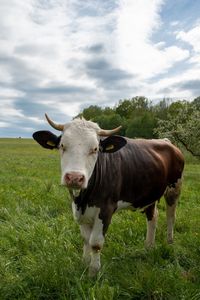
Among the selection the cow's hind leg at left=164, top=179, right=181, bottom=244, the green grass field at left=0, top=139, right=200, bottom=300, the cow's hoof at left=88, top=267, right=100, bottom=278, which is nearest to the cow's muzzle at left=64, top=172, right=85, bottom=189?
the green grass field at left=0, top=139, right=200, bottom=300

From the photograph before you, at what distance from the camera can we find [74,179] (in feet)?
14.1

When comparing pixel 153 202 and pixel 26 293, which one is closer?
pixel 26 293

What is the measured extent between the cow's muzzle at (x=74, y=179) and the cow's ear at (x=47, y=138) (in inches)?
39.1

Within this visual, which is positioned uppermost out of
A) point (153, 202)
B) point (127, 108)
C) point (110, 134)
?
point (127, 108)

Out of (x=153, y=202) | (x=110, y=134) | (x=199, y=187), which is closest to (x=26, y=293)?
(x=110, y=134)

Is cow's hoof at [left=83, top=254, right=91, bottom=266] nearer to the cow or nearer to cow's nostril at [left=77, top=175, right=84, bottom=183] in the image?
the cow

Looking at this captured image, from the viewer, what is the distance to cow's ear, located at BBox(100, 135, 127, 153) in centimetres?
517

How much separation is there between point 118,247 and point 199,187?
9581mm

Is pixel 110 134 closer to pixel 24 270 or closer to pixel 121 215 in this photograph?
pixel 24 270

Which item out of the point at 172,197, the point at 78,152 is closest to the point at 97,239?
the point at 78,152

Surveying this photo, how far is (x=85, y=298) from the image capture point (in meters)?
4.19

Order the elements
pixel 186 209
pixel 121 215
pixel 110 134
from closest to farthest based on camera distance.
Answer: pixel 110 134 < pixel 121 215 < pixel 186 209

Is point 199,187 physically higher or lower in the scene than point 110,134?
lower

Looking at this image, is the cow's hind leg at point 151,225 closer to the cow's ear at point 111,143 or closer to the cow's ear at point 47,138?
the cow's ear at point 111,143
